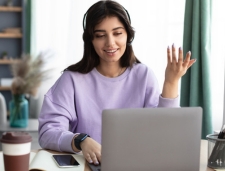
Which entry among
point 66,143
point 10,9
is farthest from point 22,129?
point 10,9

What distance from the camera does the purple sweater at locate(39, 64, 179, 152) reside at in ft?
6.53

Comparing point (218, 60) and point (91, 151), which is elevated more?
point (218, 60)

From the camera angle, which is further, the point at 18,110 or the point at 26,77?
the point at 26,77

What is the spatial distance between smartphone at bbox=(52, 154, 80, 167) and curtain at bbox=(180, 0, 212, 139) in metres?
1.37

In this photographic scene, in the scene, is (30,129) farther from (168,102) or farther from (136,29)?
(168,102)

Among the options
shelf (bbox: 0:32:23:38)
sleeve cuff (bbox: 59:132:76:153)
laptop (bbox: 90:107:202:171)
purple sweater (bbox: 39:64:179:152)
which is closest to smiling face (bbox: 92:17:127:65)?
purple sweater (bbox: 39:64:179:152)

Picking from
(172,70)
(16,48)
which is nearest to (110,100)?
(172,70)

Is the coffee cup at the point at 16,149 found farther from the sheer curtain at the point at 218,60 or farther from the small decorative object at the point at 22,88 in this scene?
the small decorative object at the point at 22,88

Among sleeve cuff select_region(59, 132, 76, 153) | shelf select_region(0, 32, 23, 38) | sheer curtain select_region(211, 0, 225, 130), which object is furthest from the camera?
shelf select_region(0, 32, 23, 38)

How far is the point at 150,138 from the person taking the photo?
4.55ft

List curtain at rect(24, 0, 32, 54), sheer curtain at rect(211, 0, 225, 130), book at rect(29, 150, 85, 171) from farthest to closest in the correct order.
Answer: curtain at rect(24, 0, 32, 54), sheer curtain at rect(211, 0, 225, 130), book at rect(29, 150, 85, 171)

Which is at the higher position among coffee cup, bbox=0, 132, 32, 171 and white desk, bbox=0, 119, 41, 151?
coffee cup, bbox=0, 132, 32, 171

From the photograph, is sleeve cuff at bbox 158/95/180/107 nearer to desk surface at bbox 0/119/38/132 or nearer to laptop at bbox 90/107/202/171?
laptop at bbox 90/107/202/171

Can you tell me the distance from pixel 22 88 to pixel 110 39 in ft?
4.85
